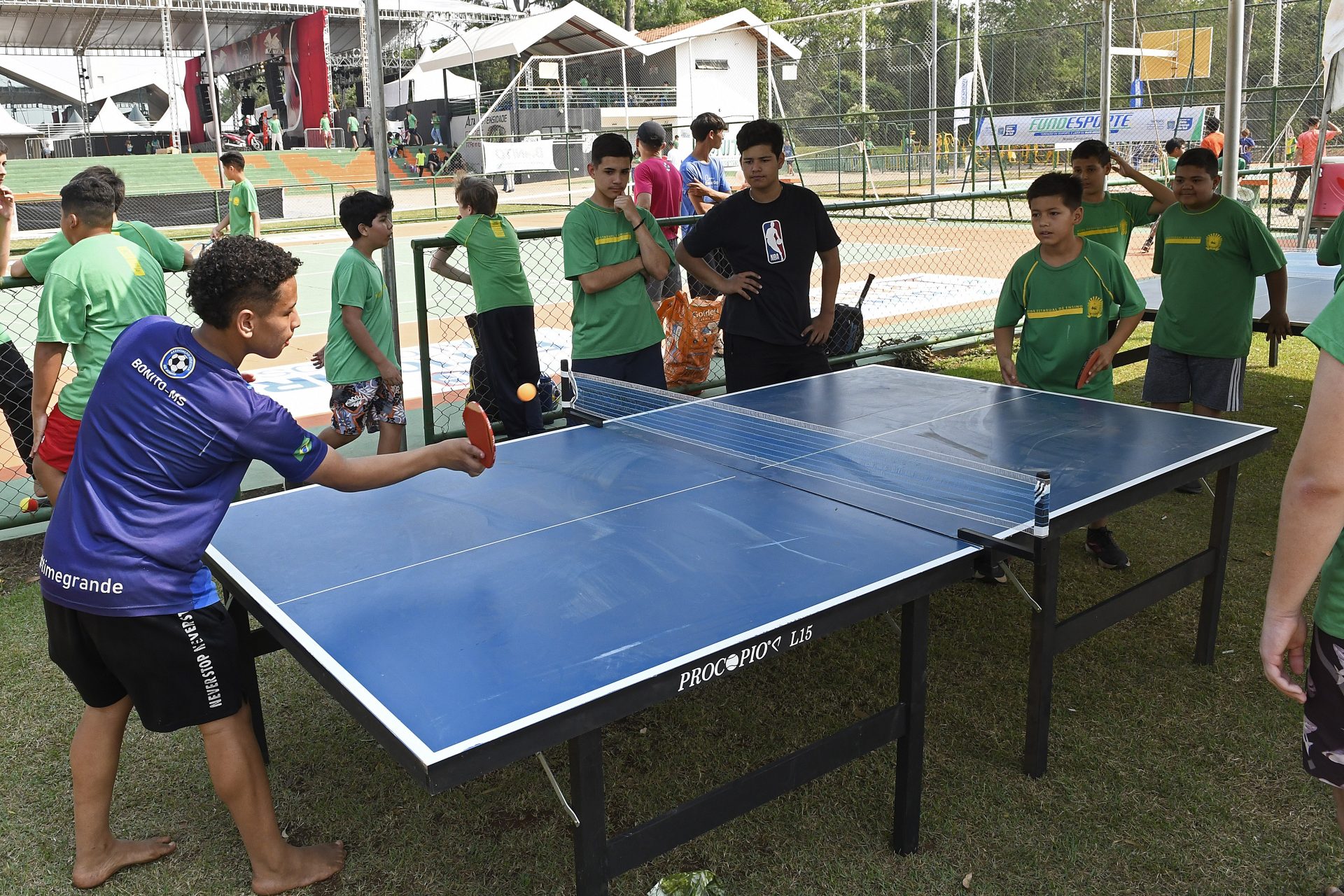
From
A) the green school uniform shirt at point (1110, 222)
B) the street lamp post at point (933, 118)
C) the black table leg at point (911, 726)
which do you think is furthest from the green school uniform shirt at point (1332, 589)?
the street lamp post at point (933, 118)

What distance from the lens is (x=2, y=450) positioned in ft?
23.7

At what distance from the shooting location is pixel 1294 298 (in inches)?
286

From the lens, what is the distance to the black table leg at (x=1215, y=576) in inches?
162

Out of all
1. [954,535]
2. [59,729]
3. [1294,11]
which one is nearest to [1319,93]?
[1294,11]

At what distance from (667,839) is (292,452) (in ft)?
4.39

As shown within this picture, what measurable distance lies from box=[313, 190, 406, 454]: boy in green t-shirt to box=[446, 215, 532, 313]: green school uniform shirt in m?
0.79

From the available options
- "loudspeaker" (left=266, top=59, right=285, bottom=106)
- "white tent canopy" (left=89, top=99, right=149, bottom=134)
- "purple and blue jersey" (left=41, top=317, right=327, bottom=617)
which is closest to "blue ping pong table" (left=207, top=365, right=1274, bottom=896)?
"purple and blue jersey" (left=41, top=317, right=327, bottom=617)

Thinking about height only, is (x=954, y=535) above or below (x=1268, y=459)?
above

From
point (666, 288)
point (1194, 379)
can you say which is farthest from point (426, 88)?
point (1194, 379)

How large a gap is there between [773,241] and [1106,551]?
2243mm

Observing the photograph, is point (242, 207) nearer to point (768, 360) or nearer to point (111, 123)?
point (768, 360)

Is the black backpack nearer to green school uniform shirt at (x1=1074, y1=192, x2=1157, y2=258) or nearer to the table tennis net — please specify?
green school uniform shirt at (x1=1074, y1=192, x2=1157, y2=258)

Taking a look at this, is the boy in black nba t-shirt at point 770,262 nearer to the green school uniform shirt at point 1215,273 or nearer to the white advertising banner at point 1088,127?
the green school uniform shirt at point 1215,273

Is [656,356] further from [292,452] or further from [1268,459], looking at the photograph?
[1268,459]
